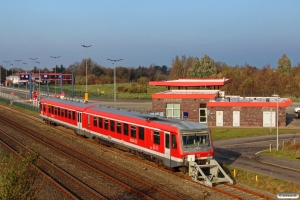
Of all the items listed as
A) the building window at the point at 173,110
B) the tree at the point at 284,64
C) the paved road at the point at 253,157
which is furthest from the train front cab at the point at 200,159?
the tree at the point at 284,64

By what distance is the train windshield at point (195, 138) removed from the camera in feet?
74.2

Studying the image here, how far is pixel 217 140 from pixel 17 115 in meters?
35.0

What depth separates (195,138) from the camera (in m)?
23.0

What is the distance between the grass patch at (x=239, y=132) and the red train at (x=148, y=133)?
12.7m

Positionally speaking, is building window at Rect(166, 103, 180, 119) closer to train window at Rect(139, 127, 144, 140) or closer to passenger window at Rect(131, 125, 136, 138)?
passenger window at Rect(131, 125, 136, 138)

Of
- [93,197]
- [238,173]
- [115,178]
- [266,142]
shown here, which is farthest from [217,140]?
[93,197]

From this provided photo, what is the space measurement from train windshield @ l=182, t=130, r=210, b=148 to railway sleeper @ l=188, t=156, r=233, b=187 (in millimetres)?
933

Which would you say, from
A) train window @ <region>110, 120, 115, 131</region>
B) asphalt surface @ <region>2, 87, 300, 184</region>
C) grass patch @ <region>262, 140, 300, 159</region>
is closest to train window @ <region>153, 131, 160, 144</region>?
asphalt surface @ <region>2, 87, 300, 184</region>

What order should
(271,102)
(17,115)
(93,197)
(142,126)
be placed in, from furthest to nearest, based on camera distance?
(17,115), (271,102), (142,126), (93,197)

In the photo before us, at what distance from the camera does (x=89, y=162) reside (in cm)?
2753

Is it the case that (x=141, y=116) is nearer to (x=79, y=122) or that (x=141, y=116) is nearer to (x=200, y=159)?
(x=200, y=159)

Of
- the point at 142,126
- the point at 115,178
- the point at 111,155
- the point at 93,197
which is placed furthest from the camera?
the point at 111,155

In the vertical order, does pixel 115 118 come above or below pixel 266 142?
above

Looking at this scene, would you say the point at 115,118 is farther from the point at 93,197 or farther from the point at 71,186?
the point at 93,197
